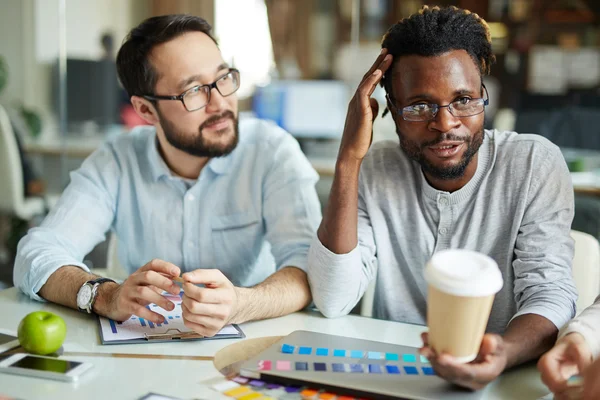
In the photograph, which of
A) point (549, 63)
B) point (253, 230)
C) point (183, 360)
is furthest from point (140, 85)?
point (549, 63)

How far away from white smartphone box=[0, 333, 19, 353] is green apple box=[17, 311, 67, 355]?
2.1 inches

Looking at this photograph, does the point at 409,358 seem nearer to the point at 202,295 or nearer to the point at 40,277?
the point at 202,295

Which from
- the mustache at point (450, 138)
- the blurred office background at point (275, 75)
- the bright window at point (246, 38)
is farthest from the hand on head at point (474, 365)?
the bright window at point (246, 38)

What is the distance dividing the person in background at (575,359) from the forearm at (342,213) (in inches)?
19.3

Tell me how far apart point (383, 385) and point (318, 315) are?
0.44 metres

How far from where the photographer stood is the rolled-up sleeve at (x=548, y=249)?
1324 mm

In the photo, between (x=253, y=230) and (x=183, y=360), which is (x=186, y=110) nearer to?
(x=253, y=230)

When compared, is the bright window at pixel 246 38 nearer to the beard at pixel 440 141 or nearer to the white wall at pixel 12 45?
the white wall at pixel 12 45

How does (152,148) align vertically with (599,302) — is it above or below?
Answer: above

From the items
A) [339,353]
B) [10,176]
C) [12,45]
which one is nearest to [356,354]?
[339,353]

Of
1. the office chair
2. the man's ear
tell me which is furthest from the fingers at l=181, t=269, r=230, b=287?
the office chair

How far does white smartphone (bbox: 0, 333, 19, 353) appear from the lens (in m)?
1.25

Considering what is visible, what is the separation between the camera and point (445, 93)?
1457 millimetres

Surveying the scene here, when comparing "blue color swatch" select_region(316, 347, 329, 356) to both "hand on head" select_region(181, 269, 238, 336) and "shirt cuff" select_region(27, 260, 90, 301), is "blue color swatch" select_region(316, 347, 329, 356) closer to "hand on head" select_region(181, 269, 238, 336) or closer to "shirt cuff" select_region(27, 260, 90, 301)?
"hand on head" select_region(181, 269, 238, 336)
